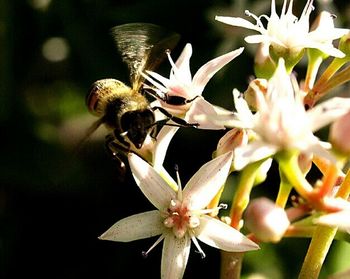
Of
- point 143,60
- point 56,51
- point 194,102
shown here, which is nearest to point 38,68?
point 56,51

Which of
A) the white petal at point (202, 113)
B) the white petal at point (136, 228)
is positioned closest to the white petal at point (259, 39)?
the white petal at point (202, 113)

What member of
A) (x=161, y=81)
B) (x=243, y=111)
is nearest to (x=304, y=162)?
(x=243, y=111)

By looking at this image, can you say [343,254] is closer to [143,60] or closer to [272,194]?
[272,194]

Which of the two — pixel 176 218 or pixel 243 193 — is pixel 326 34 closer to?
pixel 243 193

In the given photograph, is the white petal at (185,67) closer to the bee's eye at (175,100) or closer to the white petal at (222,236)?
the bee's eye at (175,100)

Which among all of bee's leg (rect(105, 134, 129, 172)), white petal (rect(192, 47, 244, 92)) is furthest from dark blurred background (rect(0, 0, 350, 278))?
white petal (rect(192, 47, 244, 92))

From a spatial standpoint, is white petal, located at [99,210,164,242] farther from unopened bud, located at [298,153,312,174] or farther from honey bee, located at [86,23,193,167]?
unopened bud, located at [298,153,312,174]
